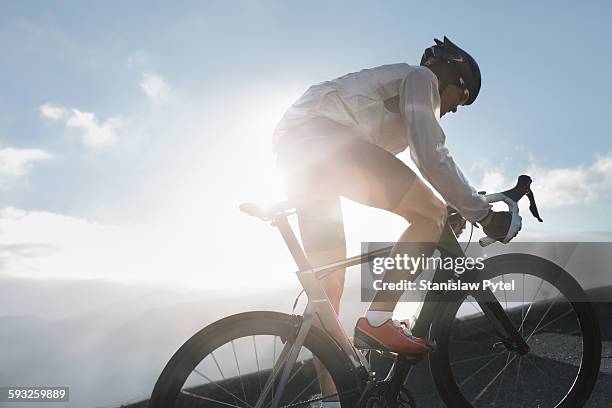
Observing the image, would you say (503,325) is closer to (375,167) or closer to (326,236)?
(326,236)

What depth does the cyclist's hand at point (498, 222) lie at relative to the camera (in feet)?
9.76

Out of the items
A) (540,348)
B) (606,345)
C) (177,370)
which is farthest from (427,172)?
(606,345)

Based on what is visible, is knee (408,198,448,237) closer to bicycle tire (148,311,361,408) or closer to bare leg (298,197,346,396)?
bare leg (298,197,346,396)

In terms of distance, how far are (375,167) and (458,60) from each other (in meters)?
0.90

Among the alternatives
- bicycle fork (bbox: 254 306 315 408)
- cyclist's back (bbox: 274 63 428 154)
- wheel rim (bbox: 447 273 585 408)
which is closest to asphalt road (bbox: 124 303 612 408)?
wheel rim (bbox: 447 273 585 408)

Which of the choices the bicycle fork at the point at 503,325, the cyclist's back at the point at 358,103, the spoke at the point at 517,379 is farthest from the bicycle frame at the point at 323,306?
the spoke at the point at 517,379

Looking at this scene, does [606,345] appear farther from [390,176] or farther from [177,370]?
[177,370]

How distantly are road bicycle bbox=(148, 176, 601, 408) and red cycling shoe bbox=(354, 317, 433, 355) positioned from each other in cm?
7

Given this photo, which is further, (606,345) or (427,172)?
(606,345)

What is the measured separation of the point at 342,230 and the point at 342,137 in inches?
22.1

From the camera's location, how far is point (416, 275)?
298 centimetres

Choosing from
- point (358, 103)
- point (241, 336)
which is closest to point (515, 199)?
point (358, 103)

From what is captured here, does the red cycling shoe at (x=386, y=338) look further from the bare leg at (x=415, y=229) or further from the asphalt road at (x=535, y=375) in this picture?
the asphalt road at (x=535, y=375)

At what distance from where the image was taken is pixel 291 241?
9.32 ft
